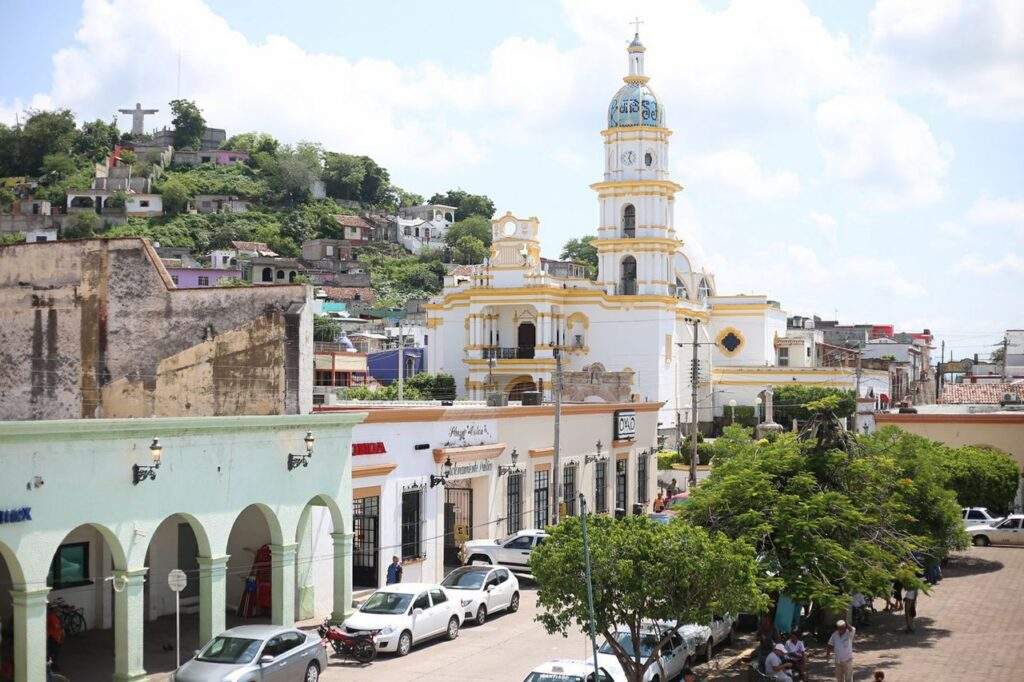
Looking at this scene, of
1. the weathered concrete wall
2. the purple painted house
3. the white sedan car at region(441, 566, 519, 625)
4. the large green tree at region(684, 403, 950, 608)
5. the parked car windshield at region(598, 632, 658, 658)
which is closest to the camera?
the parked car windshield at region(598, 632, 658, 658)

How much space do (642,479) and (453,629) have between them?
20553 mm

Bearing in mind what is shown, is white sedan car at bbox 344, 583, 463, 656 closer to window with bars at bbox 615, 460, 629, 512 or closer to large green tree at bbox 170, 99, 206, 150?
window with bars at bbox 615, 460, 629, 512

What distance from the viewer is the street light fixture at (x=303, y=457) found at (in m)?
22.5

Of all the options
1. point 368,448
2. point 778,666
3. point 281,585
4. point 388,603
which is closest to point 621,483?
point 368,448

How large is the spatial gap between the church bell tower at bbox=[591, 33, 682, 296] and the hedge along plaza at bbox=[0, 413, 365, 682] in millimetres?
47735

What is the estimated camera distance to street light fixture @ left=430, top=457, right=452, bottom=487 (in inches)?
1137

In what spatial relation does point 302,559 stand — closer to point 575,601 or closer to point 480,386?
point 575,601

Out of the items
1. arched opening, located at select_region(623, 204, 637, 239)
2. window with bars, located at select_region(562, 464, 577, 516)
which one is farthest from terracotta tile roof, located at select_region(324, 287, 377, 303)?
window with bars, located at select_region(562, 464, 577, 516)

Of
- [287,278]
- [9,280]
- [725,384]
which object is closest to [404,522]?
[9,280]

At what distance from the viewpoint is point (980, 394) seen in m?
63.3

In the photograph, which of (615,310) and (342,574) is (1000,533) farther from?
(615,310)

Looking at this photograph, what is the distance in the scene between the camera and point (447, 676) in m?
20.1

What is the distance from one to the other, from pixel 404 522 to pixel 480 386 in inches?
1628

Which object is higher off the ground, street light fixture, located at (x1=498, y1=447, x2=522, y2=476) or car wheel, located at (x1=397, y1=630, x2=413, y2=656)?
street light fixture, located at (x1=498, y1=447, x2=522, y2=476)
